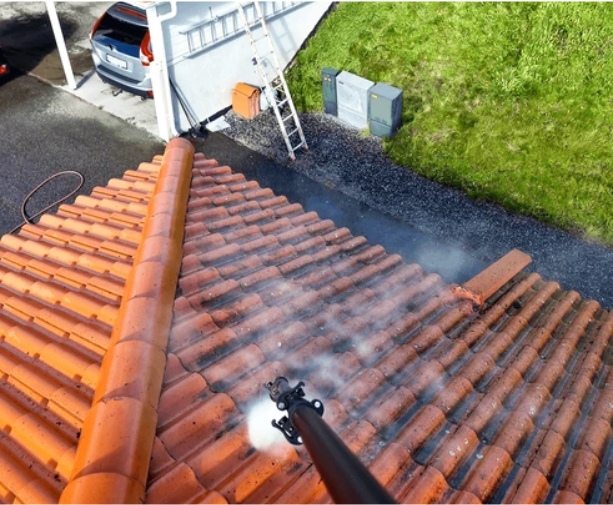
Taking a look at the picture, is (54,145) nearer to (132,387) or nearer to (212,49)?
(212,49)

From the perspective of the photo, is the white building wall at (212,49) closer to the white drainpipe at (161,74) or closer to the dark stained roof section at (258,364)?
→ the white drainpipe at (161,74)

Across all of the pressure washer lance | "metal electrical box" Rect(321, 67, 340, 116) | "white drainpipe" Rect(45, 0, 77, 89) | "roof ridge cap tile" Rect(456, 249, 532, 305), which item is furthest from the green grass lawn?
the pressure washer lance

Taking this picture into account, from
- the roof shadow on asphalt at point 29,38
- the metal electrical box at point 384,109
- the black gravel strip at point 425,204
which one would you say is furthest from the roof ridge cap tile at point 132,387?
the roof shadow on asphalt at point 29,38

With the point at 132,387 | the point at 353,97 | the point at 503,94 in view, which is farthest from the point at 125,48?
the point at 132,387

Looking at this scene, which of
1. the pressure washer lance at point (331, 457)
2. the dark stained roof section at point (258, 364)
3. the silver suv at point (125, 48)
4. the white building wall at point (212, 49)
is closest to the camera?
the pressure washer lance at point (331, 457)

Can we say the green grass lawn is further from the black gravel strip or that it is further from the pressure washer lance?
the pressure washer lance
